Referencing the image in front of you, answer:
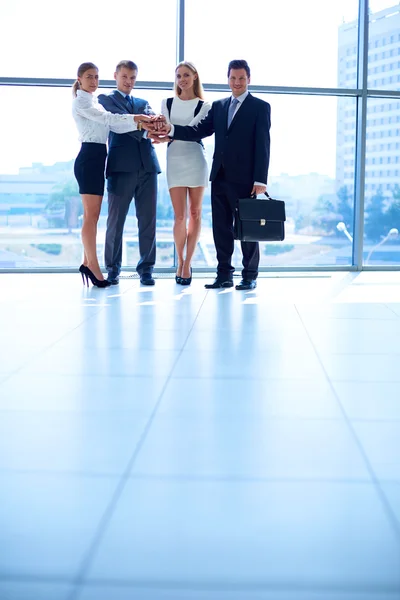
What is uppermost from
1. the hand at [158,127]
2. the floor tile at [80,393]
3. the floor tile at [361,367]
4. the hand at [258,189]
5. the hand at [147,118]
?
the hand at [147,118]

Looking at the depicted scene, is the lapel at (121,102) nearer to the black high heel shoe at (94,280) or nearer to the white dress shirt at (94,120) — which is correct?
the white dress shirt at (94,120)

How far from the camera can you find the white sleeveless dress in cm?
525

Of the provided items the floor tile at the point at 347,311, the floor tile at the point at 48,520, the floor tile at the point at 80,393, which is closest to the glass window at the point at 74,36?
the floor tile at the point at 347,311

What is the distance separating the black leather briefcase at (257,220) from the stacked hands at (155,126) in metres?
0.71

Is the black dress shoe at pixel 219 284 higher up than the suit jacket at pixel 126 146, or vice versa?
the suit jacket at pixel 126 146

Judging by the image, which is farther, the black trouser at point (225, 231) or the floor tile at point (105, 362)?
the black trouser at point (225, 231)

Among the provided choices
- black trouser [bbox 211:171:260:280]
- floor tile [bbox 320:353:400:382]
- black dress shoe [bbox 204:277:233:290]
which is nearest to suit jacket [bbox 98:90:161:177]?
black trouser [bbox 211:171:260:280]

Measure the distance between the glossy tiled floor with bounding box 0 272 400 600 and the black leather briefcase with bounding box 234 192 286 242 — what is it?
62.9 inches

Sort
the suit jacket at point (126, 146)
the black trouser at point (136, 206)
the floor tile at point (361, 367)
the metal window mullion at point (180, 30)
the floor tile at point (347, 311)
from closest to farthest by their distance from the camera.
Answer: the floor tile at point (361, 367) < the floor tile at point (347, 311) < the suit jacket at point (126, 146) < the black trouser at point (136, 206) < the metal window mullion at point (180, 30)

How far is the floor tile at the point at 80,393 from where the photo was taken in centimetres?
217

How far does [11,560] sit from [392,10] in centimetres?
648

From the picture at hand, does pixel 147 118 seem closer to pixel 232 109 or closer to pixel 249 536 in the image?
pixel 232 109

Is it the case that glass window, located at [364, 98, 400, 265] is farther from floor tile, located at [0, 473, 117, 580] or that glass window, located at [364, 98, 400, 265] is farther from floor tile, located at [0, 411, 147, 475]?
floor tile, located at [0, 473, 117, 580]

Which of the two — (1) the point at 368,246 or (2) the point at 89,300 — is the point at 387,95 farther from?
(2) the point at 89,300
